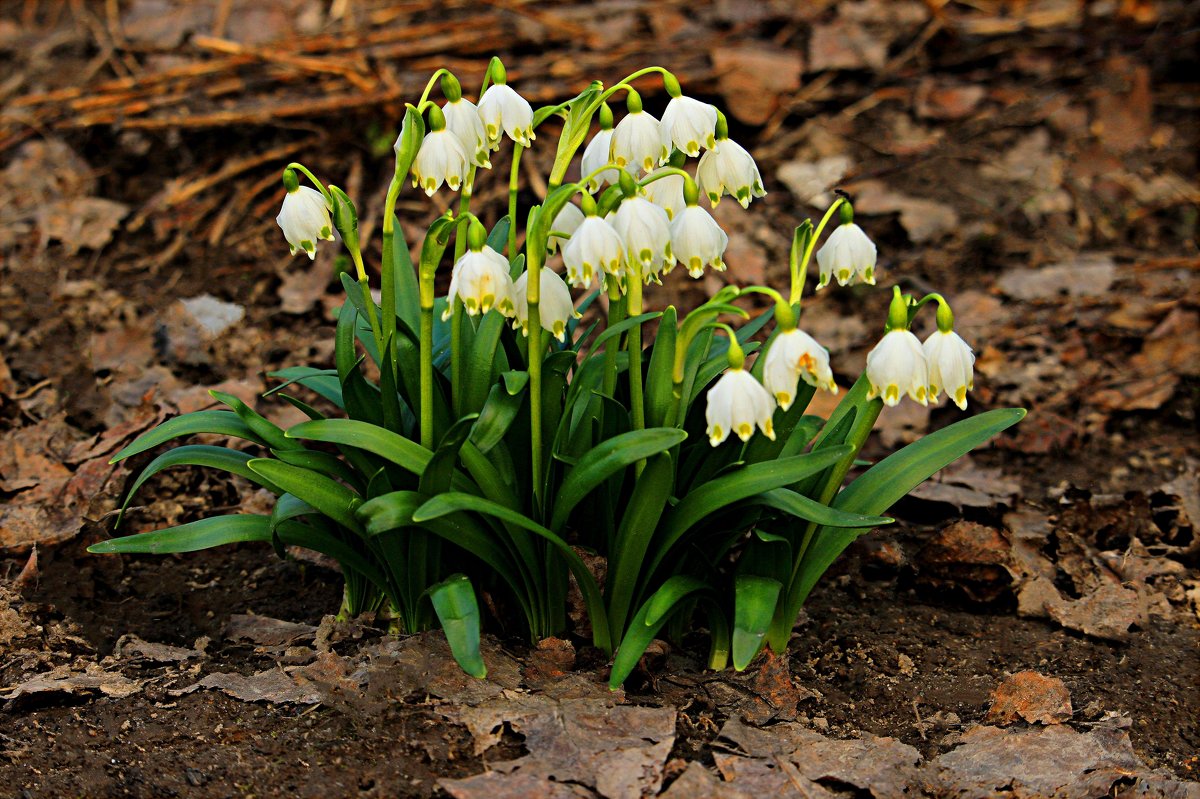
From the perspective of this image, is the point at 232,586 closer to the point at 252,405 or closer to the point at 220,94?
the point at 252,405

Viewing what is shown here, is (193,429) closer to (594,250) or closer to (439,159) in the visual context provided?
(439,159)

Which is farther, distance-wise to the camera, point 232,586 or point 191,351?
point 191,351

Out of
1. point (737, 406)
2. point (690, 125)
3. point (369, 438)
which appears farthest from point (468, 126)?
point (737, 406)

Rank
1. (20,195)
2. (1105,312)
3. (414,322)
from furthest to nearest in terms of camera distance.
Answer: (20,195) → (1105,312) → (414,322)

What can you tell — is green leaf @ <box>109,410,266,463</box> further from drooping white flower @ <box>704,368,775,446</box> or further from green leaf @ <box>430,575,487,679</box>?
drooping white flower @ <box>704,368,775,446</box>

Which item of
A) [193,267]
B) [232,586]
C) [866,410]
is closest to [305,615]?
[232,586]

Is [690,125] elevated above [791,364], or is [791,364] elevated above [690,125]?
[690,125]

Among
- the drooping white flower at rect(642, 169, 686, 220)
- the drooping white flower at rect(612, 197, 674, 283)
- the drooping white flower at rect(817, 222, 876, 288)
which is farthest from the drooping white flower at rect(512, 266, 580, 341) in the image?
the drooping white flower at rect(817, 222, 876, 288)

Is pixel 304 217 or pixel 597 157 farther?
pixel 597 157
